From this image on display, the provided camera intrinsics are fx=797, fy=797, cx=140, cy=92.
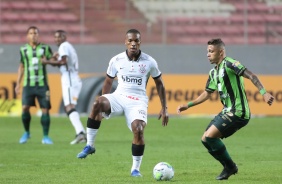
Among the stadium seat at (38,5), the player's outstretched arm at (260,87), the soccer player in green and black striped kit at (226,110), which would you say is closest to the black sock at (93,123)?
the soccer player in green and black striped kit at (226,110)

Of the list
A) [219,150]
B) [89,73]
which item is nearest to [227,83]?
[219,150]

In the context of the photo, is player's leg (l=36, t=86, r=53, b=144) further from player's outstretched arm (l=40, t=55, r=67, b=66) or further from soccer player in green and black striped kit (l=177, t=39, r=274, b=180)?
soccer player in green and black striped kit (l=177, t=39, r=274, b=180)

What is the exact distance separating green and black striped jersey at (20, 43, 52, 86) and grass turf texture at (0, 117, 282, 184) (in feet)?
4.13

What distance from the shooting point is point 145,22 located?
2684cm

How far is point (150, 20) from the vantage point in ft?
88.2

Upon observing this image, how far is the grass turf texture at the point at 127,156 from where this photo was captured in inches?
395

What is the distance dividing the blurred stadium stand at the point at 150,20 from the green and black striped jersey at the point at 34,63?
35.3 feet

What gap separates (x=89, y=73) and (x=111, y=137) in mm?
8376

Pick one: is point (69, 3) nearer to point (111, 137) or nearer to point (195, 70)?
point (195, 70)

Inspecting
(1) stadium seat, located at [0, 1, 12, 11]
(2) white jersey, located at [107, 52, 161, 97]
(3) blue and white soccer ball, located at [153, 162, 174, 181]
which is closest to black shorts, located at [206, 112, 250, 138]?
(3) blue and white soccer ball, located at [153, 162, 174, 181]

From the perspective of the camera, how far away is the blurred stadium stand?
26734mm

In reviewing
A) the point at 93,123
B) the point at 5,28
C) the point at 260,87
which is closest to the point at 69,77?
the point at 93,123

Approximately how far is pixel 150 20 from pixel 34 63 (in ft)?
37.6

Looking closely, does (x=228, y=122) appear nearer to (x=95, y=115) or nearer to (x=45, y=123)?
(x=95, y=115)
